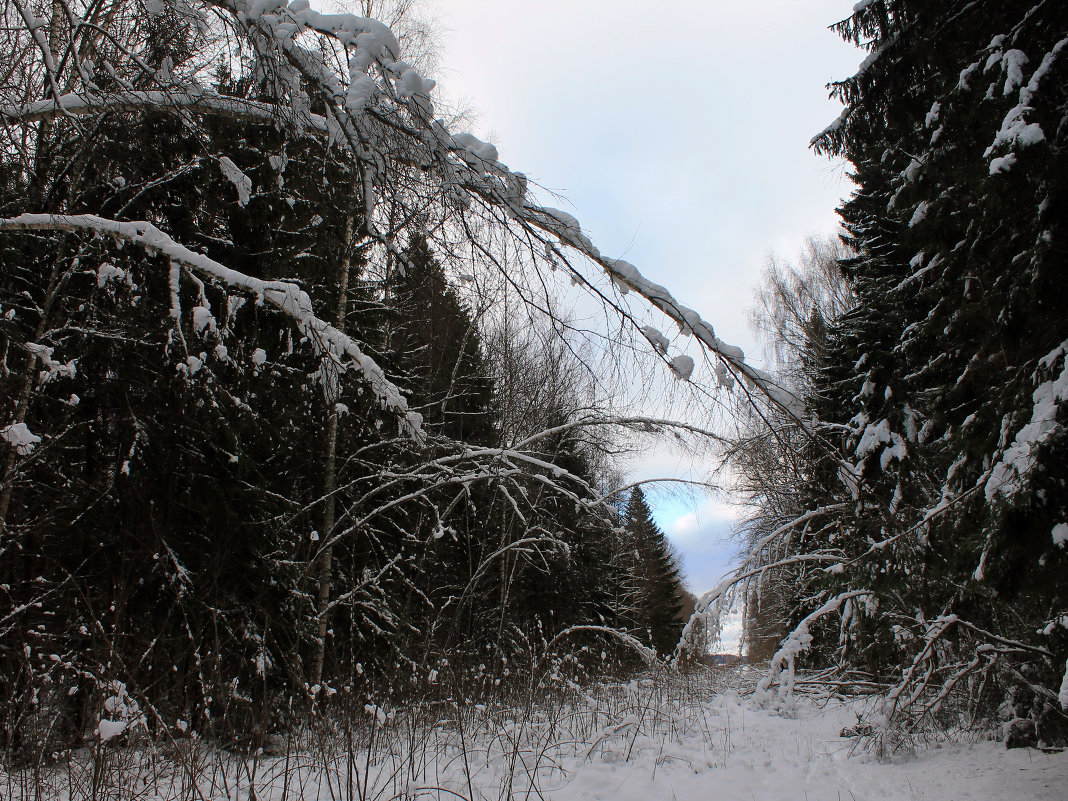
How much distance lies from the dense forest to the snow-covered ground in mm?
291

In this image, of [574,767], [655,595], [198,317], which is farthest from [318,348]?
[655,595]

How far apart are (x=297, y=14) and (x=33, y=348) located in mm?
2145

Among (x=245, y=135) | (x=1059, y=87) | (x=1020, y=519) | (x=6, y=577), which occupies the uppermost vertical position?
(x=245, y=135)

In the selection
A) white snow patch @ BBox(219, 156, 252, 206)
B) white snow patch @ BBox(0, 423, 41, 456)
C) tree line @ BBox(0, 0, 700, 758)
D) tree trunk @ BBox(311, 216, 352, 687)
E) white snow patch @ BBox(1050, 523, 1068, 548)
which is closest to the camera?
tree line @ BBox(0, 0, 700, 758)

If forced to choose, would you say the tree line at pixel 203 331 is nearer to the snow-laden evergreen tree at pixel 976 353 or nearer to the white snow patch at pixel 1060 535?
the snow-laden evergreen tree at pixel 976 353

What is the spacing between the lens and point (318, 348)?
2770 millimetres

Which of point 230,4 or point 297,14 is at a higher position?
point 230,4

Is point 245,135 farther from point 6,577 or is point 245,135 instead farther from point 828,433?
point 828,433

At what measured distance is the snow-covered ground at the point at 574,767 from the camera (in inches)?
115

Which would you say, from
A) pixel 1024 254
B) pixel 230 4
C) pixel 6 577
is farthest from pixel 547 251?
pixel 6 577

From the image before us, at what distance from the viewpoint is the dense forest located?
2529 mm

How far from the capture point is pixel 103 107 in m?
2.79

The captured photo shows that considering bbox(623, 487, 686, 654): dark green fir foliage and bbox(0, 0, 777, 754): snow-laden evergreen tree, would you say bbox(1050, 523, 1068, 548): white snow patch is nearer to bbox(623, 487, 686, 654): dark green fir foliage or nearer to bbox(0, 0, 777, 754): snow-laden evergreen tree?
bbox(0, 0, 777, 754): snow-laden evergreen tree

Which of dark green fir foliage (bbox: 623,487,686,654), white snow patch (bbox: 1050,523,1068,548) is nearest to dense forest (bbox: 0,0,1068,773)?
white snow patch (bbox: 1050,523,1068,548)
